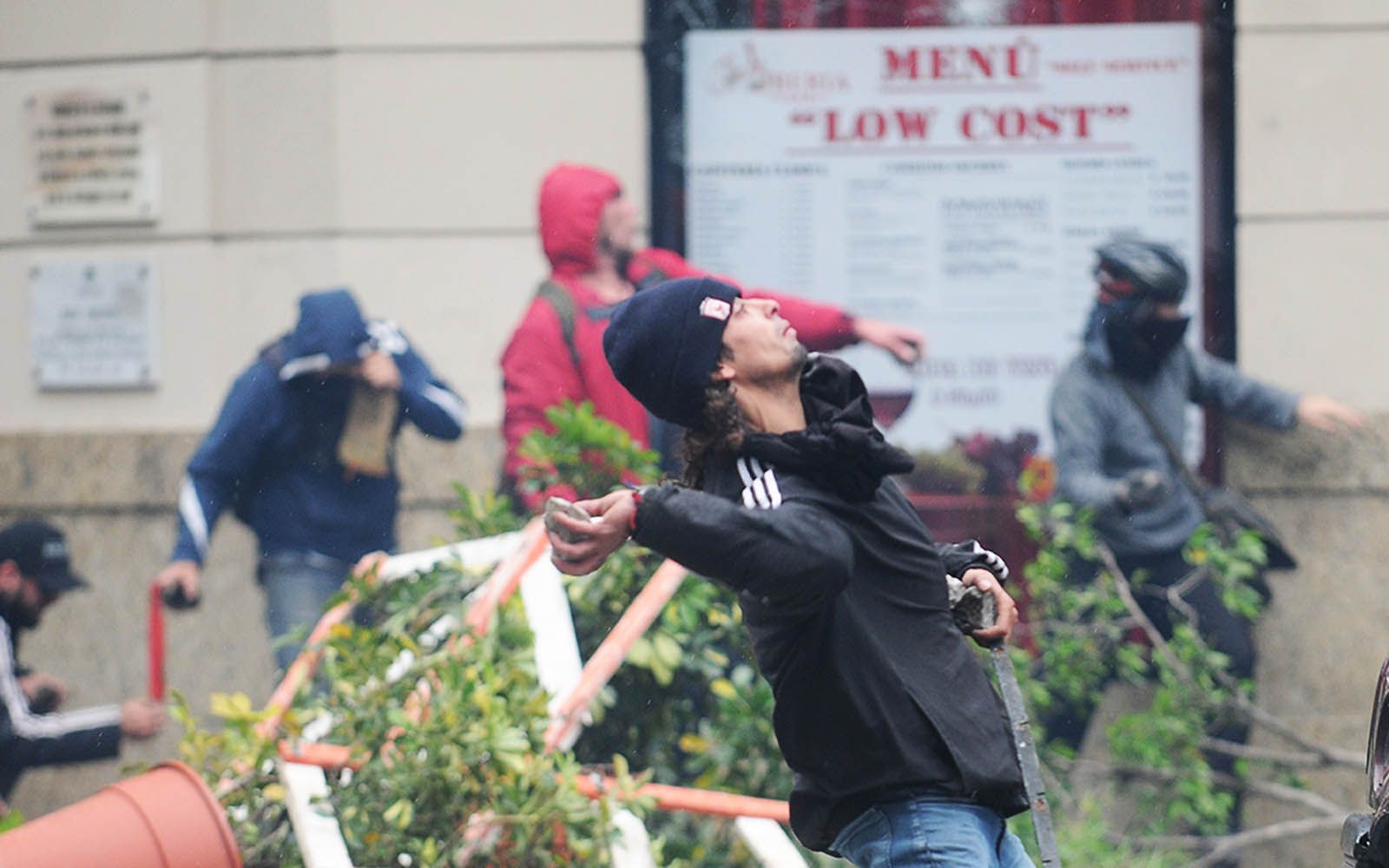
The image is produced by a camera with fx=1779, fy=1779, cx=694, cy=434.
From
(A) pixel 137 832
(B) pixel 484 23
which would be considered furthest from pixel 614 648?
(B) pixel 484 23

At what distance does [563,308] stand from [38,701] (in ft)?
8.24

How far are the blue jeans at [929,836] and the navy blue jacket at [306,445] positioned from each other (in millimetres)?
4174

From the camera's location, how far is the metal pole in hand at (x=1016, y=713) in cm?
282

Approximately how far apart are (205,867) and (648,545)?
182 centimetres

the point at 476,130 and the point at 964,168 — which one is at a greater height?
the point at 476,130

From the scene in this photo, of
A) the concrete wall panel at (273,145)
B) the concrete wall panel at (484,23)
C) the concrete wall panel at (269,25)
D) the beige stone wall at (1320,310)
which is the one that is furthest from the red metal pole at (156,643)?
the beige stone wall at (1320,310)

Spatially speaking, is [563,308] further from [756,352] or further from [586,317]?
[756,352]

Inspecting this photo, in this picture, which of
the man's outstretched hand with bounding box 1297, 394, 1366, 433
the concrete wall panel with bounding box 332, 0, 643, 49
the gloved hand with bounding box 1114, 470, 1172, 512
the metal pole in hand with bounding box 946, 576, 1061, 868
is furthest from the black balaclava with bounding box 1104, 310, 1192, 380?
the metal pole in hand with bounding box 946, 576, 1061, 868

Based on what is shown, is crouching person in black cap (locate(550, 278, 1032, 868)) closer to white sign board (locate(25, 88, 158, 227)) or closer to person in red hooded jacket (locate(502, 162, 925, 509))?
person in red hooded jacket (locate(502, 162, 925, 509))

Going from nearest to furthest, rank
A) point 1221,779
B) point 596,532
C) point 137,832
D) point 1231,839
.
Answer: point 596,532
point 137,832
point 1231,839
point 1221,779

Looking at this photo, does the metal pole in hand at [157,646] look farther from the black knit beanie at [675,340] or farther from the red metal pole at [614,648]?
the black knit beanie at [675,340]

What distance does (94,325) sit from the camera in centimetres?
691

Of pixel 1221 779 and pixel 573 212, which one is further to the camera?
pixel 573 212

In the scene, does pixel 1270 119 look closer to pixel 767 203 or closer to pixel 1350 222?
pixel 1350 222
